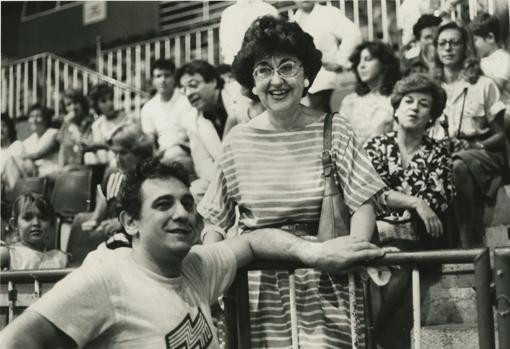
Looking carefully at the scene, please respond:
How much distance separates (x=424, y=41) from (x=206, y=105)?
188 centimetres

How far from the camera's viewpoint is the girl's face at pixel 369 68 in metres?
6.29

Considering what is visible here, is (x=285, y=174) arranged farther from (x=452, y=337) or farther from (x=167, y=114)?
(x=167, y=114)

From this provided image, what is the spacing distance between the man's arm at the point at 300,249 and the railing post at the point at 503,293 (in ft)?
1.30

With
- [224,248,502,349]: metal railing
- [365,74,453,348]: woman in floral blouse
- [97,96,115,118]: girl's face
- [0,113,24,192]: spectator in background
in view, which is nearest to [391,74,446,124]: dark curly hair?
[365,74,453,348]: woman in floral blouse

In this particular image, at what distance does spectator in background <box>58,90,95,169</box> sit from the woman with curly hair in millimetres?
Answer: 4194

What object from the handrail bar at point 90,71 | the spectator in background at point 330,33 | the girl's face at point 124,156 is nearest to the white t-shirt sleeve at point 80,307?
the girl's face at point 124,156

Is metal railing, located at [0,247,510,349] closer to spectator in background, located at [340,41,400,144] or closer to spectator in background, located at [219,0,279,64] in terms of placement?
spectator in background, located at [340,41,400,144]

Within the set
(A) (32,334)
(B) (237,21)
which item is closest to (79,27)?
(B) (237,21)

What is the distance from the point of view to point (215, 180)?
3342 mm

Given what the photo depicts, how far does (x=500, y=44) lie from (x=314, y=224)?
4189 millimetres

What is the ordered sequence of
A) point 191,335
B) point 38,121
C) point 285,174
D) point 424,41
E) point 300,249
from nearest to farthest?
1. point 191,335
2. point 300,249
3. point 285,174
4. point 424,41
5. point 38,121

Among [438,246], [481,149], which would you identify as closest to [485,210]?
[481,149]

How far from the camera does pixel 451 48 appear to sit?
640 cm

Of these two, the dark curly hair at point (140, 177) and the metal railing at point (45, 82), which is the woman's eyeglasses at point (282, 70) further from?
the metal railing at point (45, 82)
